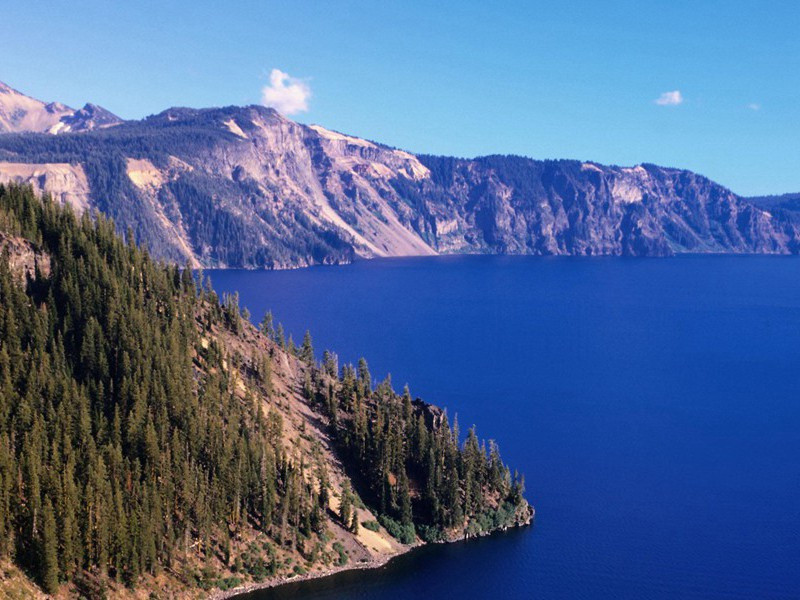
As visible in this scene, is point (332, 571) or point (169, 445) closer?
point (332, 571)

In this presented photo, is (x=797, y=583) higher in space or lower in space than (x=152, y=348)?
lower

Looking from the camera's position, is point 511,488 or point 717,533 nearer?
point 717,533

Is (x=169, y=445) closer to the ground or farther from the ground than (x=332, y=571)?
farther from the ground

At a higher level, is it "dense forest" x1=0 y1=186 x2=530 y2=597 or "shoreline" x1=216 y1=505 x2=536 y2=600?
"dense forest" x1=0 y1=186 x2=530 y2=597

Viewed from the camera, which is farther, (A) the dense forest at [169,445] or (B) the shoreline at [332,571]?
(B) the shoreline at [332,571]

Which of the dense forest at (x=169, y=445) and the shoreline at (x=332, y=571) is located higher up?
the dense forest at (x=169, y=445)

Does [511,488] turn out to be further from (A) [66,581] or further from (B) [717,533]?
(A) [66,581]

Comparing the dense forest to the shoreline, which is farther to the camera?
the shoreline

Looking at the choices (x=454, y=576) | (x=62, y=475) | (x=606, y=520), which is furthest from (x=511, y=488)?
(x=62, y=475)
